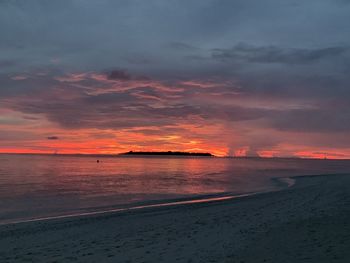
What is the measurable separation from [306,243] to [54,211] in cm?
2025

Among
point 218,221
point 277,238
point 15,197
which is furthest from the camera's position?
point 15,197

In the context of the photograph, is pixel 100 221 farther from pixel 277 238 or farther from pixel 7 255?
pixel 277 238

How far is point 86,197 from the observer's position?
36.1 m

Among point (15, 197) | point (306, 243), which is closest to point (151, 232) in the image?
point (306, 243)

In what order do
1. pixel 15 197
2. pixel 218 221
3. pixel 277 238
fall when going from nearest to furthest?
pixel 277 238, pixel 218 221, pixel 15 197

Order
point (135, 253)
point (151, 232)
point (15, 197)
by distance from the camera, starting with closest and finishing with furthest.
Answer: point (135, 253)
point (151, 232)
point (15, 197)

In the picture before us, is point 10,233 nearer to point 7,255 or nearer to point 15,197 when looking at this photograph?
point 7,255

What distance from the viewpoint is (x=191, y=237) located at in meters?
15.0

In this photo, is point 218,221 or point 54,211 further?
point 54,211

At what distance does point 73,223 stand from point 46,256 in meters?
7.44

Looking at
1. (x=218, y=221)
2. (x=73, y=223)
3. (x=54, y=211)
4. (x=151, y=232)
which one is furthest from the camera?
(x=54, y=211)

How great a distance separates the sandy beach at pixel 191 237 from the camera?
11933 mm

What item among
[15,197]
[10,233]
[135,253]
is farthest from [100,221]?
[15,197]

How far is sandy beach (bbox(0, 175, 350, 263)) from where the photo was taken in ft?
39.1
